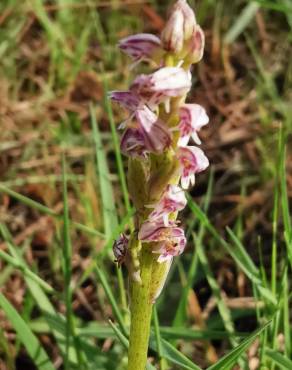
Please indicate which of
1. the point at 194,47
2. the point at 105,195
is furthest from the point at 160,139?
the point at 105,195

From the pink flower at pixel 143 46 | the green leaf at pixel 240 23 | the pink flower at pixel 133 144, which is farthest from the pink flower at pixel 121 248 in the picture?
the green leaf at pixel 240 23

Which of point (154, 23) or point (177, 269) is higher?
point (154, 23)

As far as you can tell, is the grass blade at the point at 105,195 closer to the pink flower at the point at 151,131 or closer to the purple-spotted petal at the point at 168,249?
the purple-spotted petal at the point at 168,249

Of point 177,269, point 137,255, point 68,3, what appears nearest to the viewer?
point 137,255

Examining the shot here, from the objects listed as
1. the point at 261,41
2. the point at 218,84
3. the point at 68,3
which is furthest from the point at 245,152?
the point at 68,3

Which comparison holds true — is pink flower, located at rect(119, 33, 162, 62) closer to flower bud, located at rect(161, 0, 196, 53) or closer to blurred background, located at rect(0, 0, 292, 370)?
flower bud, located at rect(161, 0, 196, 53)

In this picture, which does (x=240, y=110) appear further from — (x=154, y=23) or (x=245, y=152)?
(x=154, y=23)

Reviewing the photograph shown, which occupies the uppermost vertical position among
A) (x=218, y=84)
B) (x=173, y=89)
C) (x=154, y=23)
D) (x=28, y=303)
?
(x=173, y=89)
